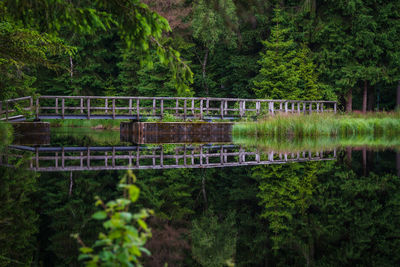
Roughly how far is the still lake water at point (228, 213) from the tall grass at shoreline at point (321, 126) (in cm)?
654

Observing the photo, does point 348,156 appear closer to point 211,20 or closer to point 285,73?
point 285,73

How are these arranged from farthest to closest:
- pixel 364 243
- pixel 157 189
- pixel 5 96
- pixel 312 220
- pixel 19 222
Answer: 1. pixel 5 96
2. pixel 157 189
3. pixel 312 220
4. pixel 19 222
5. pixel 364 243

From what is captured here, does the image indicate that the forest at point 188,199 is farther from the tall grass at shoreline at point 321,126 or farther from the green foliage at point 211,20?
the green foliage at point 211,20

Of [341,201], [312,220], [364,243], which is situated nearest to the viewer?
[364,243]

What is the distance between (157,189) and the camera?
639cm

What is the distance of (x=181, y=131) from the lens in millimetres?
19031

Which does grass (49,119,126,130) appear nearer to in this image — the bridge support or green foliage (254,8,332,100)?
green foliage (254,8,332,100)

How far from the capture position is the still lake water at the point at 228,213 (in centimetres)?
348

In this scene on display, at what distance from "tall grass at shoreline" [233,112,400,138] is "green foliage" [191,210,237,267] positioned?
11411 millimetres

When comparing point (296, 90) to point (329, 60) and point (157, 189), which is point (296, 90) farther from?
point (157, 189)

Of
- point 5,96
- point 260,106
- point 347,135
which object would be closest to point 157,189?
point 5,96

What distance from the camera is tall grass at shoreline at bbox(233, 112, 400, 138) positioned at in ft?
51.6

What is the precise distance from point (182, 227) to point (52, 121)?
2936cm

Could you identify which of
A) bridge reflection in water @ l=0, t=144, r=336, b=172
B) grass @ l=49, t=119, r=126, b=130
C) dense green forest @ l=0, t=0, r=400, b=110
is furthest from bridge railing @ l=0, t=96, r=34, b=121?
grass @ l=49, t=119, r=126, b=130
